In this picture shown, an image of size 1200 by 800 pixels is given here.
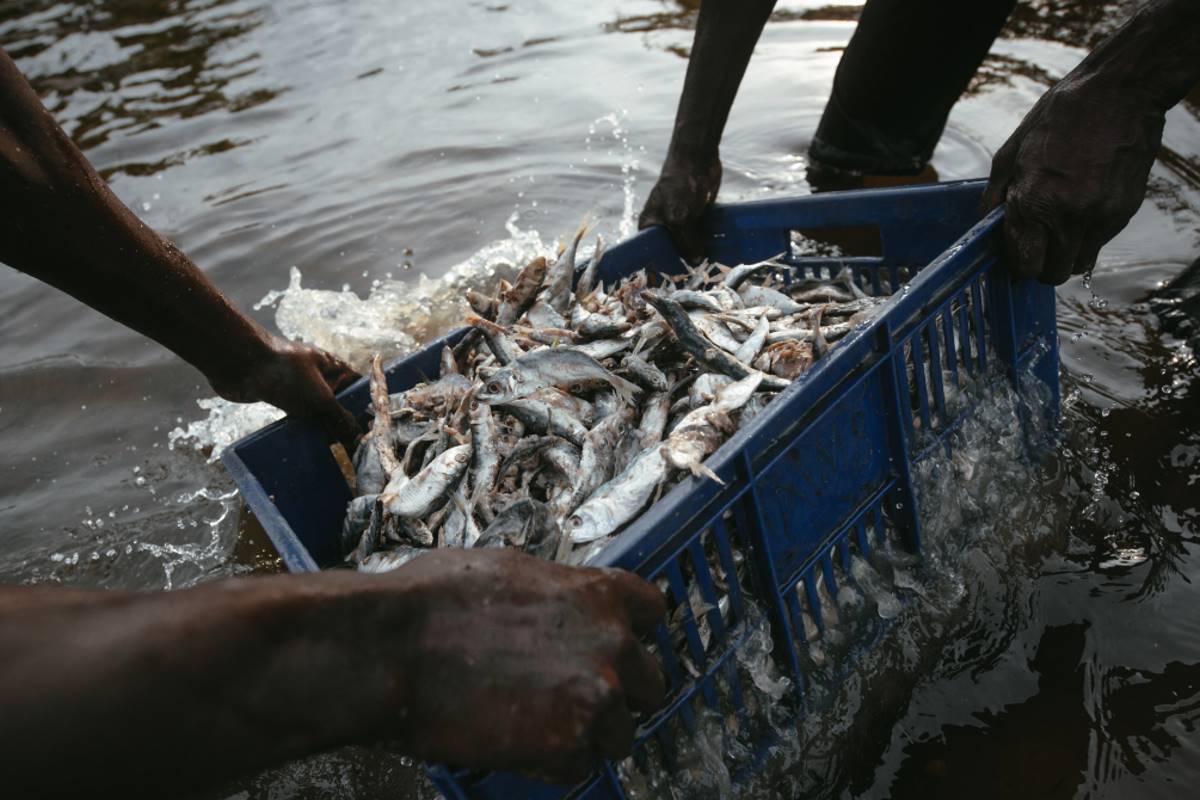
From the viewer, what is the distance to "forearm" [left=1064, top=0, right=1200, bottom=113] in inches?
87.3

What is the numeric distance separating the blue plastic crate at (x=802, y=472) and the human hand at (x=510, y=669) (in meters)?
0.27

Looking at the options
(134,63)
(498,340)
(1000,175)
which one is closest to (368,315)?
(498,340)

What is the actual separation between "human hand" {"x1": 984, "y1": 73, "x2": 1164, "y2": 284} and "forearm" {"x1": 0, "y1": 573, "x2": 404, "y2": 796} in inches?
85.6

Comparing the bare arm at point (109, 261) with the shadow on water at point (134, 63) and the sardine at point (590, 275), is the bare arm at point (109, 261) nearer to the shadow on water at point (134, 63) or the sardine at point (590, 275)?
the sardine at point (590, 275)

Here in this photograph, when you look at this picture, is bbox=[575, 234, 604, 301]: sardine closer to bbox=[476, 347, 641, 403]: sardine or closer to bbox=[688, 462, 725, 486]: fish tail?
bbox=[476, 347, 641, 403]: sardine

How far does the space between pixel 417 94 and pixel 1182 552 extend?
7.72m

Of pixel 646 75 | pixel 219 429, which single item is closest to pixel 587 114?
pixel 646 75

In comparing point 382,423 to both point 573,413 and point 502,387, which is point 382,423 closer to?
point 502,387

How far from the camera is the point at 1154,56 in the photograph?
2242mm

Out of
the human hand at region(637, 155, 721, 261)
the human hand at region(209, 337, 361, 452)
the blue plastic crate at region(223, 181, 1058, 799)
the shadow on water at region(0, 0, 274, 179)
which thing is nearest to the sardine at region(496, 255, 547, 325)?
the blue plastic crate at region(223, 181, 1058, 799)

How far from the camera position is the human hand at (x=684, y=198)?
3.45 meters

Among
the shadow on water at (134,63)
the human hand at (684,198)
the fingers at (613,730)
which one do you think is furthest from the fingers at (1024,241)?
the shadow on water at (134,63)

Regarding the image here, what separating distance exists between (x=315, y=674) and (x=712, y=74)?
121 inches

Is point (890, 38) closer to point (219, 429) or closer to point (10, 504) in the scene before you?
point (219, 429)
